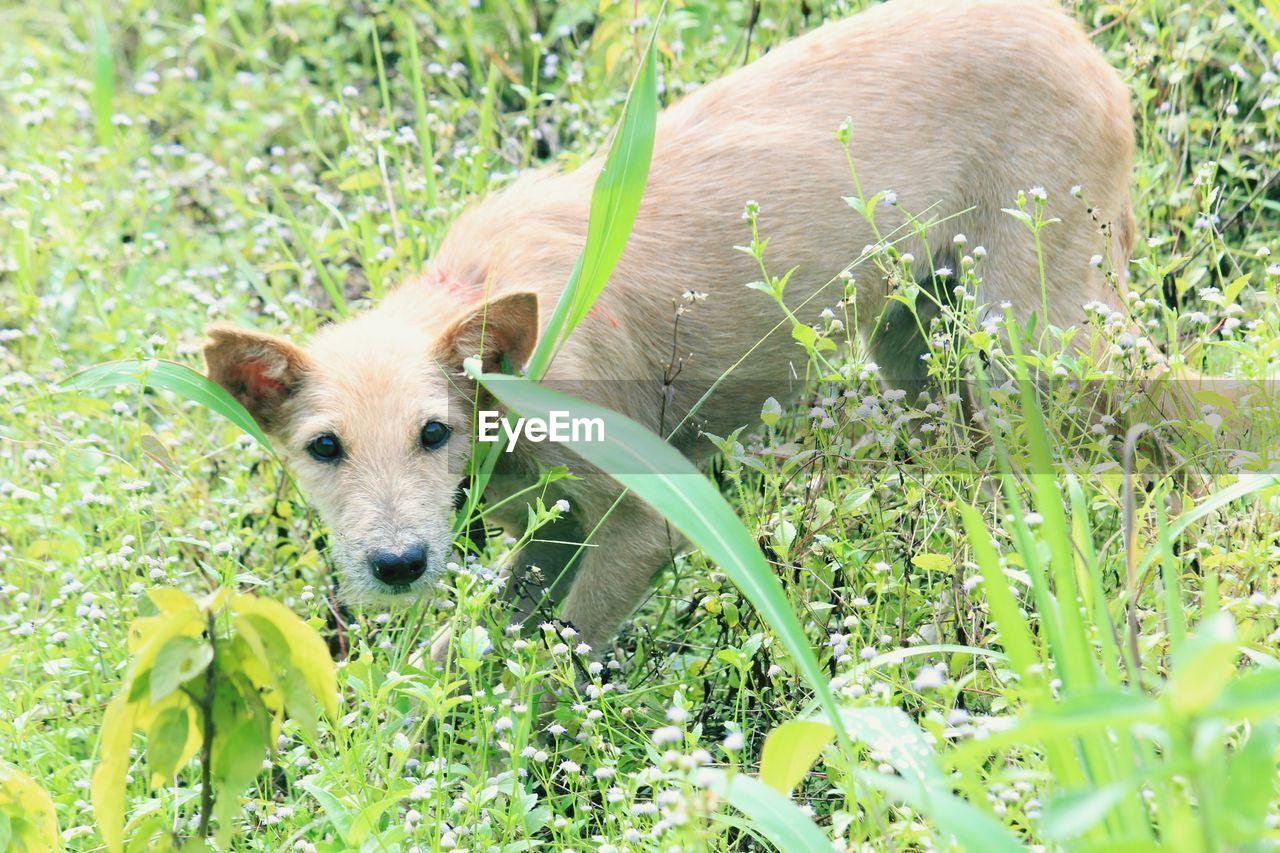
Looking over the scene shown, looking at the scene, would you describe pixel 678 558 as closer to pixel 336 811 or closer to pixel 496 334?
pixel 496 334

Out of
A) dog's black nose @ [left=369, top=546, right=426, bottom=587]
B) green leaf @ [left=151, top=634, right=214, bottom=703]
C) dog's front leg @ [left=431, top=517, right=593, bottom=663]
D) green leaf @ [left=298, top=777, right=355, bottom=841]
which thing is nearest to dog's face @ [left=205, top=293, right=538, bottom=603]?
dog's black nose @ [left=369, top=546, right=426, bottom=587]

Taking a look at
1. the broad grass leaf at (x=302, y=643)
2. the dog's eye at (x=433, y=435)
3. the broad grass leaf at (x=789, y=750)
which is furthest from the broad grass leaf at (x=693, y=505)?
the dog's eye at (x=433, y=435)

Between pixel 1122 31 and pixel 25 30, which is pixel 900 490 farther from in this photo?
pixel 25 30

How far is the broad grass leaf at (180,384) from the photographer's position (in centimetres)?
318

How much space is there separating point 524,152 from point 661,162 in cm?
133

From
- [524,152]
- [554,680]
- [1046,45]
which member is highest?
[1046,45]

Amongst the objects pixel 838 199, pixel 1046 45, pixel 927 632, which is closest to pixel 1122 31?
pixel 1046 45

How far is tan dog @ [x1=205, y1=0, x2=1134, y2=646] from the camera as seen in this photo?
3.70 m

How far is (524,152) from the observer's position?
520 cm

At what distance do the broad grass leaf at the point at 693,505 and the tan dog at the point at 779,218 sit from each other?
1.11 m

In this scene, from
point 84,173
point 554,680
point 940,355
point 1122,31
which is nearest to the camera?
point 940,355

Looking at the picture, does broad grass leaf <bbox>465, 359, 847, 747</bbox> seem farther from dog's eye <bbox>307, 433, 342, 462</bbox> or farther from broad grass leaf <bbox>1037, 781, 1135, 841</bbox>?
dog's eye <bbox>307, 433, 342, 462</bbox>

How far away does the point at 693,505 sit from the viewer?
7.52 feet

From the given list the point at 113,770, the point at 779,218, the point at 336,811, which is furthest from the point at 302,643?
the point at 779,218
